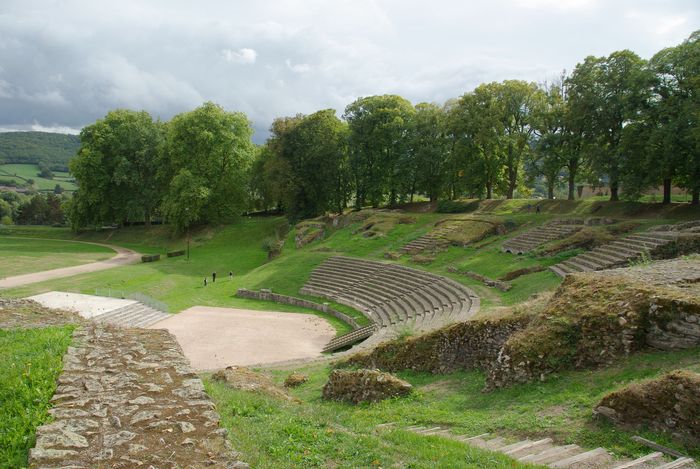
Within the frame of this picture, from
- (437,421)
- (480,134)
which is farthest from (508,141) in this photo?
(437,421)

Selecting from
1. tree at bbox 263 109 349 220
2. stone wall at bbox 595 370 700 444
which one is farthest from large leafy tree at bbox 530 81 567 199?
stone wall at bbox 595 370 700 444

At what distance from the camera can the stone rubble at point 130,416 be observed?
17.2 feet

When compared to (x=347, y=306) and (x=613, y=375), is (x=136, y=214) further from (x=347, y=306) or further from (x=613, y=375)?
(x=613, y=375)

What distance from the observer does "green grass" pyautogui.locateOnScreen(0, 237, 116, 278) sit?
117 feet

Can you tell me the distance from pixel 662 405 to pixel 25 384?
901 cm

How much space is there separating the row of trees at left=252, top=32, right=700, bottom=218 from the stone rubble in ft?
86.3

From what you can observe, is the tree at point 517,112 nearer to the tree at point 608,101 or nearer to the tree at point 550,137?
the tree at point 550,137

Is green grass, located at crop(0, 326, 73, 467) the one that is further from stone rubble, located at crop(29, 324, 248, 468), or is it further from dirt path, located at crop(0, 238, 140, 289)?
dirt path, located at crop(0, 238, 140, 289)

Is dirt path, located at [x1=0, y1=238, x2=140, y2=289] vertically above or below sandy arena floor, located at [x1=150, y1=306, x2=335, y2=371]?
above

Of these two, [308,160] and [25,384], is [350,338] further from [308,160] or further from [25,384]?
[308,160]

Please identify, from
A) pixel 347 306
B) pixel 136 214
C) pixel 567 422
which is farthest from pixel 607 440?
pixel 136 214

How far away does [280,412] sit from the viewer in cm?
784

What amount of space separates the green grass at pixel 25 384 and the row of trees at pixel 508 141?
2781 cm

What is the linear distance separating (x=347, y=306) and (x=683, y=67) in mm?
24389
